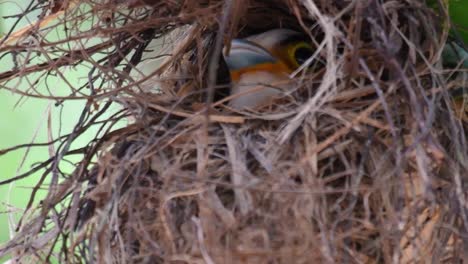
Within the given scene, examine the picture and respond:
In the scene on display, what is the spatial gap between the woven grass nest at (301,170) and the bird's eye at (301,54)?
7.4 inches

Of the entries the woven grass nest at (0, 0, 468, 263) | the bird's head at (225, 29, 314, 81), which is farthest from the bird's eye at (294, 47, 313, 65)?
the woven grass nest at (0, 0, 468, 263)

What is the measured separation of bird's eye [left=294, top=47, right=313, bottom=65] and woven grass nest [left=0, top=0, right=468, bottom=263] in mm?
188

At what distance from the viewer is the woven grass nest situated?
0.77m

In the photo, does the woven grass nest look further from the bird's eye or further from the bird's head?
the bird's eye

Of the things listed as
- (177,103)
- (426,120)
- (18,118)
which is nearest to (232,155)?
(177,103)

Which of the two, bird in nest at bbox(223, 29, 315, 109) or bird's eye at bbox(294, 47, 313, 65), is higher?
bird's eye at bbox(294, 47, 313, 65)

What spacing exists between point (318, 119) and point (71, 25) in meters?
0.40

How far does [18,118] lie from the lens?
1522 mm

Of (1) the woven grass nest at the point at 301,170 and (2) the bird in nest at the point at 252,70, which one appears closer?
(1) the woven grass nest at the point at 301,170

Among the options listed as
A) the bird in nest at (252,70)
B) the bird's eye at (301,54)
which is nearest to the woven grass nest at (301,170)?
the bird in nest at (252,70)

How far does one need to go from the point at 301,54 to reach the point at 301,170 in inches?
15.7

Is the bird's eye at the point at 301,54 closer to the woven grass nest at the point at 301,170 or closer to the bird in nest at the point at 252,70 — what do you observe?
the bird in nest at the point at 252,70

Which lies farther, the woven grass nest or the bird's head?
the bird's head

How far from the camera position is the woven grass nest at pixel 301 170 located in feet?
2.51
